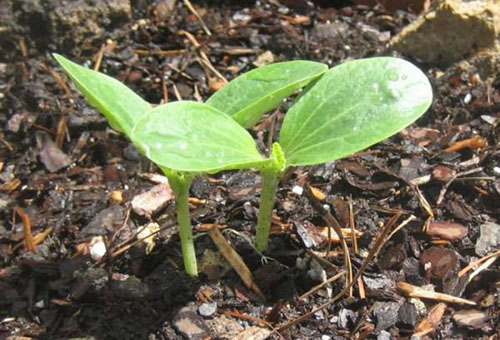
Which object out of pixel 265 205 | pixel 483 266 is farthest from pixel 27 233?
pixel 483 266

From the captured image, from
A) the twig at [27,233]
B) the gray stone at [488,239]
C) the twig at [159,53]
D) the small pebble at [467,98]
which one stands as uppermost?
the small pebble at [467,98]

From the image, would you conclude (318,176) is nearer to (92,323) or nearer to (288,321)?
(288,321)

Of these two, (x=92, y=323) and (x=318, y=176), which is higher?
(x=318, y=176)

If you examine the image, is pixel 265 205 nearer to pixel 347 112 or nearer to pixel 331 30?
pixel 347 112

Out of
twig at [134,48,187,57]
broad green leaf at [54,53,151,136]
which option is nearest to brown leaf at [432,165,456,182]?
broad green leaf at [54,53,151,136]

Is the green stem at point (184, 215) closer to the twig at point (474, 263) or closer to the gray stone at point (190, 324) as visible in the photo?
the gray stone at point (190, 324)

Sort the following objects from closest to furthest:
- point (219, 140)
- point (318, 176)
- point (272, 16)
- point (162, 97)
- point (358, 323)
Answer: point (219, 140)
point (358, 323)
point (318, 176)
point (162, 97)
point (272, 16)

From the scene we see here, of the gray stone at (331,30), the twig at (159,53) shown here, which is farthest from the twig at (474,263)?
the twig at (159,53)

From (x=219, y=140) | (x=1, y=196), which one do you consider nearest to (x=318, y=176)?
(x=219, y=140)
